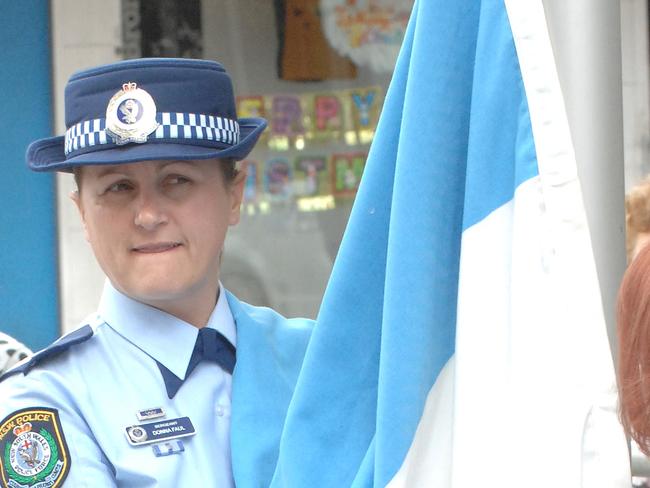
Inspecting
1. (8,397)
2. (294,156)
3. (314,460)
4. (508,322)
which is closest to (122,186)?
(8,397)

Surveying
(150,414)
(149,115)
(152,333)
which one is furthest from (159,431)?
(149,115)

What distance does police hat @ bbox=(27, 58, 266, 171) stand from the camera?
198cm

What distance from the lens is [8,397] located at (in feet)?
6.15

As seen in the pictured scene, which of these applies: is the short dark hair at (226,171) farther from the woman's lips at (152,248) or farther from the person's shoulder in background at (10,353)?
the person's shoulder in background at (10,353)

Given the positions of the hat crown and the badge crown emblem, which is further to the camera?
the hat crown

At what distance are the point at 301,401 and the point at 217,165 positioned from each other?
49 cm

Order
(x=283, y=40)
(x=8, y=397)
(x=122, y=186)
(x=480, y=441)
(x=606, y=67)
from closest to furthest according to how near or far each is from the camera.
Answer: (x=480, y=441) → (x=606, y=67) → (x=8, y=397) → (x=122, y=186) → (x=283, y=40)

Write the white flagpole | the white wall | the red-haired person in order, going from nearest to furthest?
the red-haired person
the white flagpole
the white wall

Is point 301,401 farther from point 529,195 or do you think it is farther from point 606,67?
point 606,67

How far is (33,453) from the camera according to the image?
Answer: 1813mm

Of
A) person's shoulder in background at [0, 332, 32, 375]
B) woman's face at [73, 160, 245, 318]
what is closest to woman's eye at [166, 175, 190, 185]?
woman's face at [73, 160, 245, 318]

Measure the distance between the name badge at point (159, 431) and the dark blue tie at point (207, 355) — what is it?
56 mm

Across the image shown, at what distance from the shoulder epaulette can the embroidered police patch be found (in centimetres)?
11

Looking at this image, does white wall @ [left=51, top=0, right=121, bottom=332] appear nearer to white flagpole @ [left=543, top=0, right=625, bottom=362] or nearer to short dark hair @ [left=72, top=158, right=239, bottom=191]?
short dark hair @ [left=72, top=158, right=239, bottom=191]
